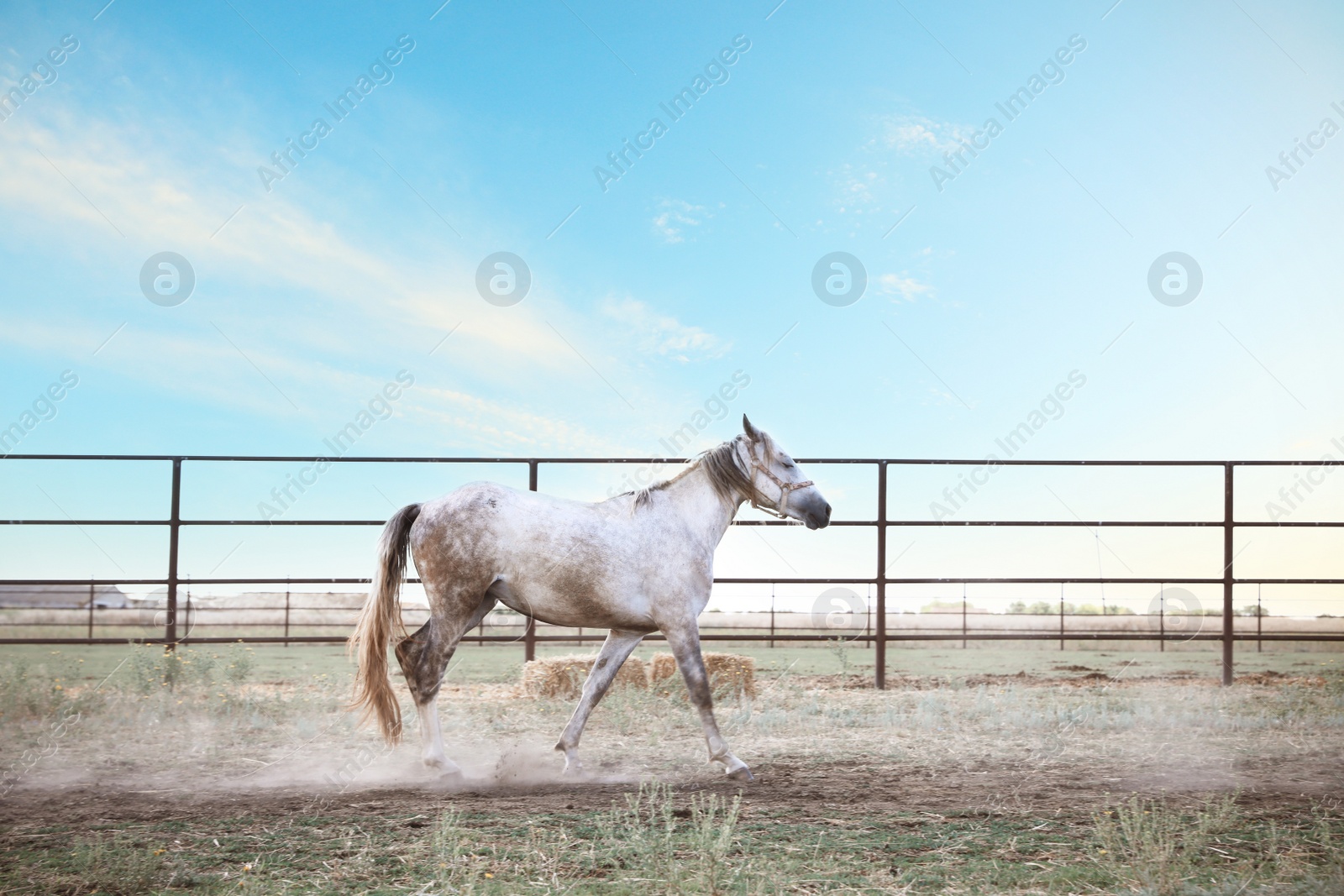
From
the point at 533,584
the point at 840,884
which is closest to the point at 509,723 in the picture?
the point at 533,584

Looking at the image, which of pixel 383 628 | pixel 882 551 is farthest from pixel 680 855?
pixel 882 551

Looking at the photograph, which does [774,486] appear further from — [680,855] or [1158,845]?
[1158,845]

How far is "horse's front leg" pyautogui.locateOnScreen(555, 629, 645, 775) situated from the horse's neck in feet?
2.22

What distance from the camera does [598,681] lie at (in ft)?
16.6

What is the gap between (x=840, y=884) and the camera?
2945 millimetres

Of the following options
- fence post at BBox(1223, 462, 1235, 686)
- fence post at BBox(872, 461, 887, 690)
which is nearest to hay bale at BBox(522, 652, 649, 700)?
fence post at BBox(872, 461, 887, 690)

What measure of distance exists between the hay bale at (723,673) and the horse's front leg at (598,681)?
2.74 metres

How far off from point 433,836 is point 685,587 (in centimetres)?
199

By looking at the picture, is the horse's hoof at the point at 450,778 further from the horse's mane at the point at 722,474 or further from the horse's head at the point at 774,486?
the horse's head at the point at 774,486

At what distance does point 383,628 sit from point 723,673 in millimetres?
3754

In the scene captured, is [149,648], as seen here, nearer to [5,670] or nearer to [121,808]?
[5,670]

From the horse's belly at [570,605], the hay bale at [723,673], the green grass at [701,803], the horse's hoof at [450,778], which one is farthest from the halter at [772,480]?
the hay bale at [723,673]

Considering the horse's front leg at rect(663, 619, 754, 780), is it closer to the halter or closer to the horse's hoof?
the halter

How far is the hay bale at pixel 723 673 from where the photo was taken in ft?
25.7
